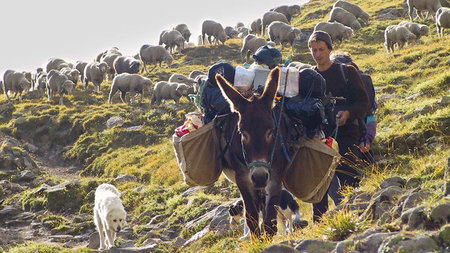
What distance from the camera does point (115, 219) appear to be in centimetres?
1118

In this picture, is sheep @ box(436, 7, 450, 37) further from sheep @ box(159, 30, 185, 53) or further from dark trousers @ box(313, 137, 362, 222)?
dark trousers @ box(313, 137, 362, 222)

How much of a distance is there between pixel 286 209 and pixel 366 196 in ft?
7.42

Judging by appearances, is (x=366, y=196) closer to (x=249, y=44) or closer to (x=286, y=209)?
(x=286, y=209)

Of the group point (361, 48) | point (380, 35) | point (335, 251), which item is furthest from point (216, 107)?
point (380, 35)

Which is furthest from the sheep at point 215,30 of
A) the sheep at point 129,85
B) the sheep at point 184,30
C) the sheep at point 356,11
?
the sheep at point 129,85

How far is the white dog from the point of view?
11.2 meters

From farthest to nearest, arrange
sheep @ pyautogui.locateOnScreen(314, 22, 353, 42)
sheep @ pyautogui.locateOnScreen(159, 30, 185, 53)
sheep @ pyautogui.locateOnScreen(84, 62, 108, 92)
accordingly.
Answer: sheep @ pyautogui.locateOnScreen(159, 30, 185, 53) → sheep @ pyautogui.locateOnScreen(314, 22, 353, 42) → sheep @ pyautogui.locateOnScreen(84, 62, 108, 92)

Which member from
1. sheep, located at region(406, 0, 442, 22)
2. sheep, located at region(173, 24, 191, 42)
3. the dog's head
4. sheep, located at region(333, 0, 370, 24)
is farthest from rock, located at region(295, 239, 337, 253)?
sheep, located at region(173, 24, 191, 42)

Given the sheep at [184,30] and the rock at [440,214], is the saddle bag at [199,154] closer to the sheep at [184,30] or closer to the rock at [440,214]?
the rock at [440,214]

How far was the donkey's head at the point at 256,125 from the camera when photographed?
6008 millimetres

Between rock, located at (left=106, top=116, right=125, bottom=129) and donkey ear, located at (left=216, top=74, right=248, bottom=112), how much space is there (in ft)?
63.9

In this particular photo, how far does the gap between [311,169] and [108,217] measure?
5.71m

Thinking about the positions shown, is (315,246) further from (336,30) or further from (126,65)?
(126,65)

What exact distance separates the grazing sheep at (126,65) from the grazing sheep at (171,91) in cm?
778
